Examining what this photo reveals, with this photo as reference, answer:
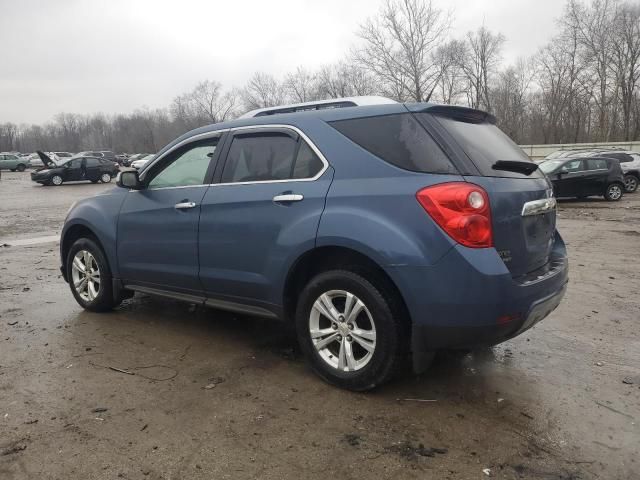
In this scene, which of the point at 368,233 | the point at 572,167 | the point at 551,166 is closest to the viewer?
the point at 368,233

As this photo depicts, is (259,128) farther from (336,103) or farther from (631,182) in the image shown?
(631,182)

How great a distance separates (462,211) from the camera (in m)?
2.94

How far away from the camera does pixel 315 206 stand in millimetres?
3424

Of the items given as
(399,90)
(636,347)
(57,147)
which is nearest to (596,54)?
(399,90)

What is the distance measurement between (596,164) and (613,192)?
1156 millimetres

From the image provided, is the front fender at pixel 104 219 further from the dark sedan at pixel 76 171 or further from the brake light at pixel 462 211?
the dark sedan at pixel 76 171

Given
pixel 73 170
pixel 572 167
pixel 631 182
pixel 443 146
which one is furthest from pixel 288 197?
pixel 73 170

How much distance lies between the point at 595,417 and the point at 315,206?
83.6 inches

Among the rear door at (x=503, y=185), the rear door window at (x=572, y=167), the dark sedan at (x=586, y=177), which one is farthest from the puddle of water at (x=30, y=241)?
the rear door window at (x=572, y=167)

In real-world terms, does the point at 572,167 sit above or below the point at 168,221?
above

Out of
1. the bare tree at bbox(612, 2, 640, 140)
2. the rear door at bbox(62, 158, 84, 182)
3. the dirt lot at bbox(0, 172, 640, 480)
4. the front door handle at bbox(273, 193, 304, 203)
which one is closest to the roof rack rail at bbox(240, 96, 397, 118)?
the front door handle at bbox(273, 193, 304, 203)

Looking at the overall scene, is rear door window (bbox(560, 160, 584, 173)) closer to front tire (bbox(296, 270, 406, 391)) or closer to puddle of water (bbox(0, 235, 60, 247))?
puddle of water (bbox(0, 235, 60, 247))

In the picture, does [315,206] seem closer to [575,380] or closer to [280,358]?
[280,358]

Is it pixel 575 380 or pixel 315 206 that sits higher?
pixel 315 206
